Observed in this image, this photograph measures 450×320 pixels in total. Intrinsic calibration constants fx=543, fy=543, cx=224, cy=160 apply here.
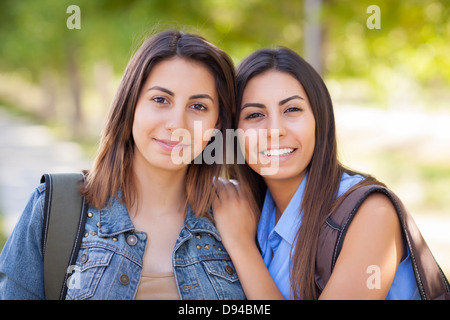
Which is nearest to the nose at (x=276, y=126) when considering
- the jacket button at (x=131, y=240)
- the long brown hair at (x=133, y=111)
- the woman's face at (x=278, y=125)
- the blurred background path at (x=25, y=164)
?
the woman's face at (x=278, y=125)

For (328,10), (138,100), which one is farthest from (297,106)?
(328,10)

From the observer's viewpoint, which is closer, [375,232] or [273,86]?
[375,232]

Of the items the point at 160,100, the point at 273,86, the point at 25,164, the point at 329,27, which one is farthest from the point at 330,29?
the point at 25,164

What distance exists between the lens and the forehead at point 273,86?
106 inches

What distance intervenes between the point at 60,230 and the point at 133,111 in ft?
2.14

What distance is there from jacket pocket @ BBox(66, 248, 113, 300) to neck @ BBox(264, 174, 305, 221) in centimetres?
98

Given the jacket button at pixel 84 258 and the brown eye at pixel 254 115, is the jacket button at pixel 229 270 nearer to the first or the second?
the jacket button at pixel 84 258

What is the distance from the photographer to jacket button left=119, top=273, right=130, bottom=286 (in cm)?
229

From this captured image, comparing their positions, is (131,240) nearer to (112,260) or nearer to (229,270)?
(112,260)

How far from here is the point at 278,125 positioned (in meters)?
2.64

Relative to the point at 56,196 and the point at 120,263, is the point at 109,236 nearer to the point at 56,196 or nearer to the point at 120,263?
the point at 120,263

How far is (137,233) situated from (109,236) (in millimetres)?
143

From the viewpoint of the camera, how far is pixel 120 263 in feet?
7.62

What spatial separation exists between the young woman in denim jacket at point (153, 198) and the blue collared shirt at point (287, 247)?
0.75 feet
